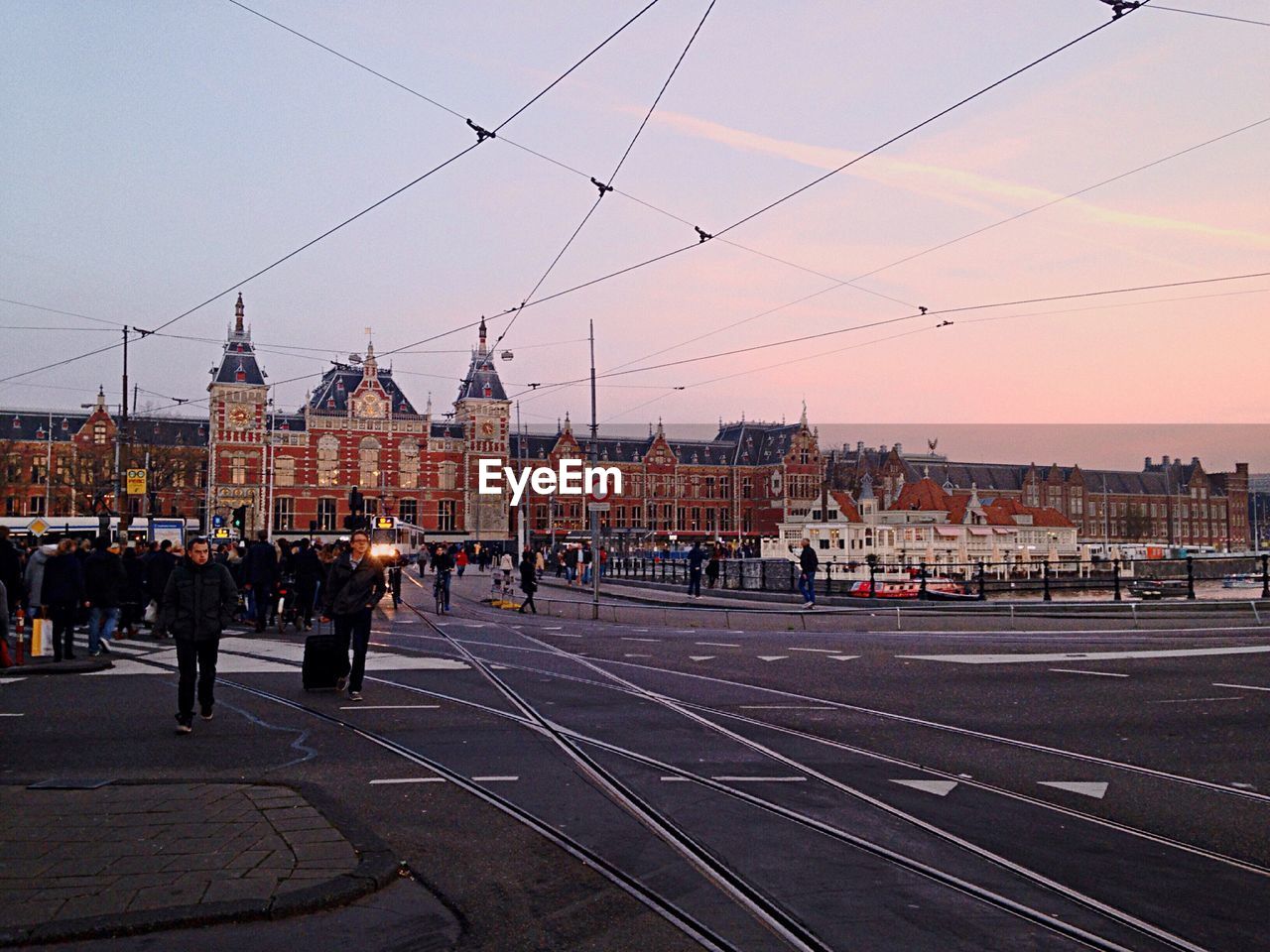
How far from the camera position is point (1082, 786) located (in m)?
7.89

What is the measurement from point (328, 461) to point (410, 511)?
27.9 feet

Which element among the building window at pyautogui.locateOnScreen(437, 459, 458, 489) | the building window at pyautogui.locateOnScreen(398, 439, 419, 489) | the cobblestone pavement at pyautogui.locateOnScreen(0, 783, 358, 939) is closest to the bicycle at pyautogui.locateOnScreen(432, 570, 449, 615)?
the cobblestone pavement at pyautogui.locateOnScreen(0, 783, 358, 939)

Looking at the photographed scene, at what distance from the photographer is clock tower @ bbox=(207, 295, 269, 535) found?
87.4 metres

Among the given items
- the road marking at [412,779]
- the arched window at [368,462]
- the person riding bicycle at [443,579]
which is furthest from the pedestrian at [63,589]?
the arched window at [368,462]

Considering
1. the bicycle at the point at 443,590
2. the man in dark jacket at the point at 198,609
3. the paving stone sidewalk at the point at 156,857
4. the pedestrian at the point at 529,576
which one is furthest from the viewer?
the pedestrian at the point at 529,576

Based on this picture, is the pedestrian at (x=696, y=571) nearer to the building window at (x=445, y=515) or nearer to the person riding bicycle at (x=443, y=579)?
the person riding bicycle at (x=443, y=579)

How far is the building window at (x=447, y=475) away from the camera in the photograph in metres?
97.9

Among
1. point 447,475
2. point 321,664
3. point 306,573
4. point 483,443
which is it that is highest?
point 483,443

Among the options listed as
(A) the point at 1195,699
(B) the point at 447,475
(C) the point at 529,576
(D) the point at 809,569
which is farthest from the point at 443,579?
(B) the point at 447,475

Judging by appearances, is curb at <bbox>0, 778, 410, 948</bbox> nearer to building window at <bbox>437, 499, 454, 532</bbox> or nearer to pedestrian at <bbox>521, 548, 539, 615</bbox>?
pedestrian at <bbox>521, 548, 539, 615</bbox>

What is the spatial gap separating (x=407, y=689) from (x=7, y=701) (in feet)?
13.9

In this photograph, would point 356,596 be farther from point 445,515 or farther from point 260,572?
point 445,515

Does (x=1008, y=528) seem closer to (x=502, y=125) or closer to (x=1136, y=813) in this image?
(x=502, y=125)

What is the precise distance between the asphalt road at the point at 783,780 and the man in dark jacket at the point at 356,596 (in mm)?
551
